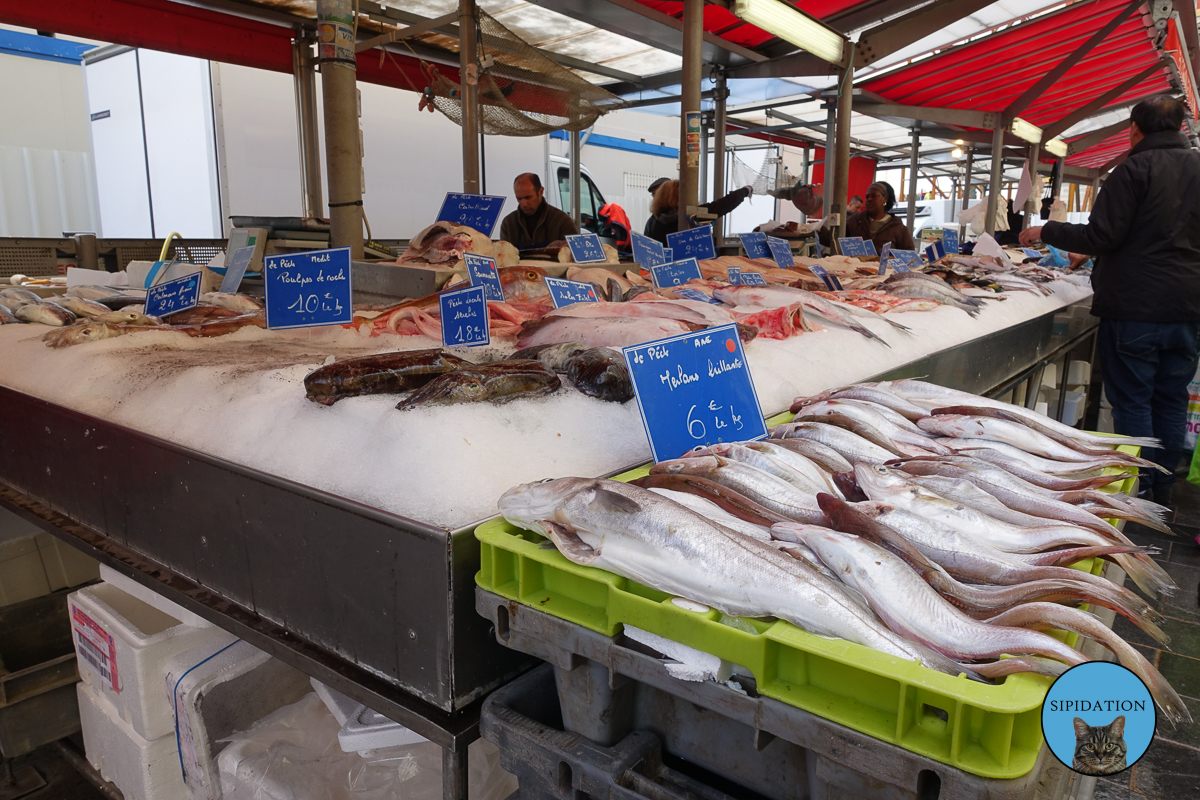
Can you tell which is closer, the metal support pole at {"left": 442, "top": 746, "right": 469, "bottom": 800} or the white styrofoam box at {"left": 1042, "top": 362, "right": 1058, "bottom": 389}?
the metal support pole at {"left": 442, "top": 746, "right": 469, "bottom": 800}

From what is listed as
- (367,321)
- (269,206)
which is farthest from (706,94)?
(367,321)

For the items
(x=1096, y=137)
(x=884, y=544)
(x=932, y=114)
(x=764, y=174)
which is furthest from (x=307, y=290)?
(x=1096, y=137)

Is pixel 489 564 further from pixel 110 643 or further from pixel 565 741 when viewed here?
pixel 110 643

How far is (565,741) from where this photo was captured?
1111 mm

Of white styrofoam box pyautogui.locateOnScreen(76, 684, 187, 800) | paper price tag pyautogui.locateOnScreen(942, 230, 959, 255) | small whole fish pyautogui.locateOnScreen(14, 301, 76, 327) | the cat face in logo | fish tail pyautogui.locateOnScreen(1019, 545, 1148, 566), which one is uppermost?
paper price tag pyautogui.locateOnScreen(942, 230, 959, 255)

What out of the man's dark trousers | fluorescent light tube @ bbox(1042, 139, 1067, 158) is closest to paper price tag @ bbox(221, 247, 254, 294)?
the man's dark trousers

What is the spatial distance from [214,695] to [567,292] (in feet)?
5.95

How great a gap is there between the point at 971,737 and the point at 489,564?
690 millimetres

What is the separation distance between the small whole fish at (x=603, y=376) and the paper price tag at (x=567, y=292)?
105cm

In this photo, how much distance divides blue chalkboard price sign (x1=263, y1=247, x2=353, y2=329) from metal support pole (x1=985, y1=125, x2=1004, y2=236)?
10856 millimetres

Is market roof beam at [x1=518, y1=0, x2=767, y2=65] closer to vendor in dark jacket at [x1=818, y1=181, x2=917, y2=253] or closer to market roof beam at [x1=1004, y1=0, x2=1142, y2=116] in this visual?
vendor in dark jacket at [x1=818, y1=181, x2=917, y2=253]

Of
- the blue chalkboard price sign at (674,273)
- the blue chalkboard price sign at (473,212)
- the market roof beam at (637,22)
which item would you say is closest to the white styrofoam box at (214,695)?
the blue chalkboard price sign at (674,273)

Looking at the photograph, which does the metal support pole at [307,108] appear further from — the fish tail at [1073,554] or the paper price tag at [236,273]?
the fish tail at [1073,554]

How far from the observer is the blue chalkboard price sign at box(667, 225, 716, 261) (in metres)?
4.93
